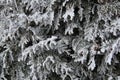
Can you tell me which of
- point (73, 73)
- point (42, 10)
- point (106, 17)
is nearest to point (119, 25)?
point (106, 17)

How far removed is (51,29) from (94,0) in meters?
0.37

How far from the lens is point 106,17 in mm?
1511

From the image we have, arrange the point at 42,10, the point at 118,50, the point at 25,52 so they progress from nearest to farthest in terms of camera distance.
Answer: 1. the point at 118,50
2. the point at 25,52
3. the point at 42,10

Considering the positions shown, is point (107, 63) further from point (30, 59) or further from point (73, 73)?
point (30, 59)

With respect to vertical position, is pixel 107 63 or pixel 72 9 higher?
pixel 72 9

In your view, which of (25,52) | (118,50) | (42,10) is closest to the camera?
(118,50)

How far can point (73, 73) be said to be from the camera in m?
1.54

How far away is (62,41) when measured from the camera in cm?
156

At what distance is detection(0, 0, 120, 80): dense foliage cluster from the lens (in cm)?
149

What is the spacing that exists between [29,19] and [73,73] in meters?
0.48

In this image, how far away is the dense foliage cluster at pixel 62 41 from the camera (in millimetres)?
1485

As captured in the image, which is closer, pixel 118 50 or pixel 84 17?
pixel 118 50

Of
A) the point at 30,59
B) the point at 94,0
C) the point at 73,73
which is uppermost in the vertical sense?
the point at 94,0

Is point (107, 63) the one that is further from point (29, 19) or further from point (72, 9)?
point (29, 19)
